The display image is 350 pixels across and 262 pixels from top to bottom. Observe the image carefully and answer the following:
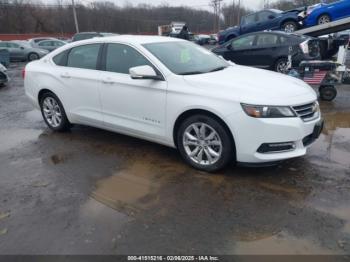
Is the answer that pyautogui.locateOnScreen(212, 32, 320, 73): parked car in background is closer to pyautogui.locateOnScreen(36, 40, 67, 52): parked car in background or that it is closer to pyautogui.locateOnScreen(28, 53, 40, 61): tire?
pyautogui.locateOnScreen(28, 53, 40, 61): tire

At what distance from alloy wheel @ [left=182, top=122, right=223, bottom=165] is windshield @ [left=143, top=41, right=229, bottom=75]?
0.79m

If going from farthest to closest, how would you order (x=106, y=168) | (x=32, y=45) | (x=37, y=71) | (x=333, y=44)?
(x=32, y=45) < (x=333, y=44) < (x=37, y=71) < (x=106, y=168)

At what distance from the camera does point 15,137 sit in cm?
598

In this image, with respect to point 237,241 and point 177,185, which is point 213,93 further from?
point 237,241

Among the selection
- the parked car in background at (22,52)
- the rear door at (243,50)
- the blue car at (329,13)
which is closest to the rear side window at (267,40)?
the rear door at (243,50)

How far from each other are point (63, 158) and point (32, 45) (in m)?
21.8

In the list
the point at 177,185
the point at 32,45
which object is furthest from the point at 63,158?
the point at 32,45

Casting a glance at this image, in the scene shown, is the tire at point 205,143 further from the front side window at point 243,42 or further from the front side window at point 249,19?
the front side window at point 249,19

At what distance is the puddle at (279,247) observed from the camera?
2.72m

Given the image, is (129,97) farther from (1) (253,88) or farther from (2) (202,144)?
(1) (253,88)

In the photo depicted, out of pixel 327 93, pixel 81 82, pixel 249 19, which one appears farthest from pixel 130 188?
pixel 249 19

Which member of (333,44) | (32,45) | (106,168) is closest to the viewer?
(106,168)

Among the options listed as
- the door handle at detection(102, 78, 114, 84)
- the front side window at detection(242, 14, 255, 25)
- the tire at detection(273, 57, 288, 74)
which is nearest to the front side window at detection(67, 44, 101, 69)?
the door handle at detection(102, 78, 114, 84)

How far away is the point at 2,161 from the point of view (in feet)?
15.9
